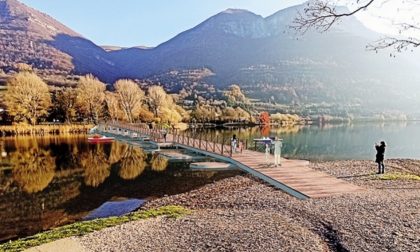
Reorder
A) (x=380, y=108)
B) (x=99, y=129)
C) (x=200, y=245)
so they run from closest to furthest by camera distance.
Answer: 1. (x=200, y=245)
2. (x=99, y=129)
3. (x=380, y=108)

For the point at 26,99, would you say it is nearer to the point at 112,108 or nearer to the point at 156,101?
the point at 112,108

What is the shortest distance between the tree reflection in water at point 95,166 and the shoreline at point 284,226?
402 inches

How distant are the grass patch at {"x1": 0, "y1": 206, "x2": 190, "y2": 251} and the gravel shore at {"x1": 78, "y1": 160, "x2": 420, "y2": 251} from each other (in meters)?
0.52

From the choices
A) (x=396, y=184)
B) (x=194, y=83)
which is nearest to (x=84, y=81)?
(x=396, y=184)

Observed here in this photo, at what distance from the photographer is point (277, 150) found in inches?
795

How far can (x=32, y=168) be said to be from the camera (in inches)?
1124

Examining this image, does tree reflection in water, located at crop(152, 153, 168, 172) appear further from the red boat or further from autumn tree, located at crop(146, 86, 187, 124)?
autumn tree, located at crop(146, 86, 187, 124)

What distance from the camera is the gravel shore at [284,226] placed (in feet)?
29.7

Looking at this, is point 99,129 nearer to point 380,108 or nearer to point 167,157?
point 167,157

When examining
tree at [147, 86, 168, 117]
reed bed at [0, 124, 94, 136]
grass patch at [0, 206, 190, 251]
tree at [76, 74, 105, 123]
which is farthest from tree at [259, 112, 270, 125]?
grass patch at [0, 206, 190, 251]

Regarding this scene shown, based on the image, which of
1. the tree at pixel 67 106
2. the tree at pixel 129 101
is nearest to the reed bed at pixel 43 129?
the tree at pixel 67 106

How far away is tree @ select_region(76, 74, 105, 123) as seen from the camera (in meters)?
72.6

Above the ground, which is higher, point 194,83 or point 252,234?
point 194,83

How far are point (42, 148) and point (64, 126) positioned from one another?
24424mm
